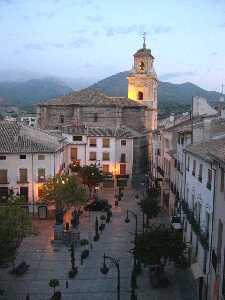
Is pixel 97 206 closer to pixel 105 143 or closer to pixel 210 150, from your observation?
pixel 105 143

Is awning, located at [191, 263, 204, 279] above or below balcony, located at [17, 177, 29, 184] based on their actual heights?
below

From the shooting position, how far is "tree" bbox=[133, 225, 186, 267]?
94.2ft

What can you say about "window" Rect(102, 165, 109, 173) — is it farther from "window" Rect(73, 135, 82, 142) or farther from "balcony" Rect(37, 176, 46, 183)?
"balcony" Rect(37, 176, 46, 183)

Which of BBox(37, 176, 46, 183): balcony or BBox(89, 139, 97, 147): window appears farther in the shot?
BBox(89, 139, 97, 147): window

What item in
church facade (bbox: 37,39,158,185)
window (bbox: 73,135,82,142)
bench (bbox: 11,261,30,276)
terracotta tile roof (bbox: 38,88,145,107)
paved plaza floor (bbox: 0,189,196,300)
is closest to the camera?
paved plaza floor (bbox: 0,189,196,300)

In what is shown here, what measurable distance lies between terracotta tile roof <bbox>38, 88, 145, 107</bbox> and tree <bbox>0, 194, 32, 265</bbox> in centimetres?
4921

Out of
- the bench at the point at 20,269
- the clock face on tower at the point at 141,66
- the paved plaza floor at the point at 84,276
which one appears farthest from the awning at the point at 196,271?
the clock face on tower at the point at 141,66

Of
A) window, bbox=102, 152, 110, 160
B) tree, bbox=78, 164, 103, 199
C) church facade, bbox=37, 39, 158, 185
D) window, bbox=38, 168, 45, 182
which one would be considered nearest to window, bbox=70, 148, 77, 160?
window, bbox=102, 152, 110, 160

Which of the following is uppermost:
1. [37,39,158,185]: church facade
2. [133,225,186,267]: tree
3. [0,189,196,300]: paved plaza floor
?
[37,39,158,185]: church facade

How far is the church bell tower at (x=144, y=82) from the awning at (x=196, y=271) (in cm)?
5424

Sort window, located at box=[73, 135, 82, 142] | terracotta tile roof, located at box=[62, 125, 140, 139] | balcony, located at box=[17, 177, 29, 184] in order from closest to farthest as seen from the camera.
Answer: balcony, located at box=[17, 177, 29, 184] < window, located at box=[73, 135, 82, 142] < terracotta tile roof, located at box=[62, 125, 140, 139]

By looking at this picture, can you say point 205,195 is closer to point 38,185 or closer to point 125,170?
point 38,185

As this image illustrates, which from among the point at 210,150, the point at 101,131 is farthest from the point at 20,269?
the point at 101,131

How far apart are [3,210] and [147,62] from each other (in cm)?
5803
